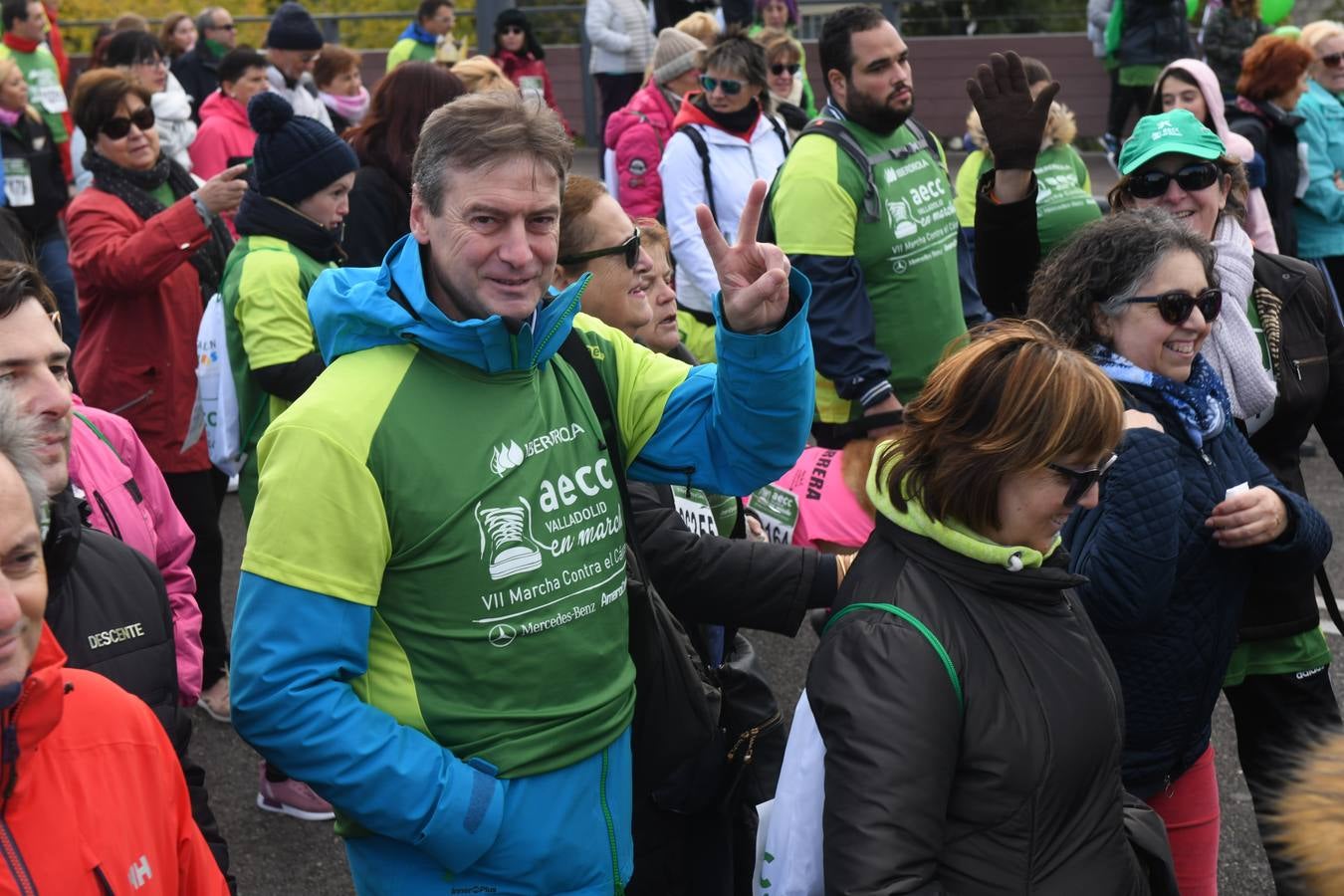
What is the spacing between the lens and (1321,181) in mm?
7758

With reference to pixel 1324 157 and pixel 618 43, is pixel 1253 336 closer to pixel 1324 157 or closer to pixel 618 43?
pixel 1324 157

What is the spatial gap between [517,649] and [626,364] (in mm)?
589

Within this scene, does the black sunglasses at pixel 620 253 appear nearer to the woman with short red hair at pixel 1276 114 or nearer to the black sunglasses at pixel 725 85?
the black sunglasses at pixel 725 85

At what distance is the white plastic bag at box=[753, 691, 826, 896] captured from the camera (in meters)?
2.32

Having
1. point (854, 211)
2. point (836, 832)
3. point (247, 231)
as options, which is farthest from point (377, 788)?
point (854, 211)

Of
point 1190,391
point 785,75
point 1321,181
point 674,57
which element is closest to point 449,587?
point 1190,391

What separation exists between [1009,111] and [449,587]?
224 cm

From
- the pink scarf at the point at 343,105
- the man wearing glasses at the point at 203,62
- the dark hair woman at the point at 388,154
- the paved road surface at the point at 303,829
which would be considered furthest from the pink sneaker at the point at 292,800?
the man wearing glasses at the point at 203,62

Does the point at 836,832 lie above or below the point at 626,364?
below

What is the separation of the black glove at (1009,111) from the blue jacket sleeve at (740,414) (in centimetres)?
152

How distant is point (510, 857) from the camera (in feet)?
7.91

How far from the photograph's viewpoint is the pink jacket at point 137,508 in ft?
10.3

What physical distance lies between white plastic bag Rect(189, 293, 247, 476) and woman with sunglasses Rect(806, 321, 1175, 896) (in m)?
2.54

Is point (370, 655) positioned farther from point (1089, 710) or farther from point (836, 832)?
point (1089, 710)
